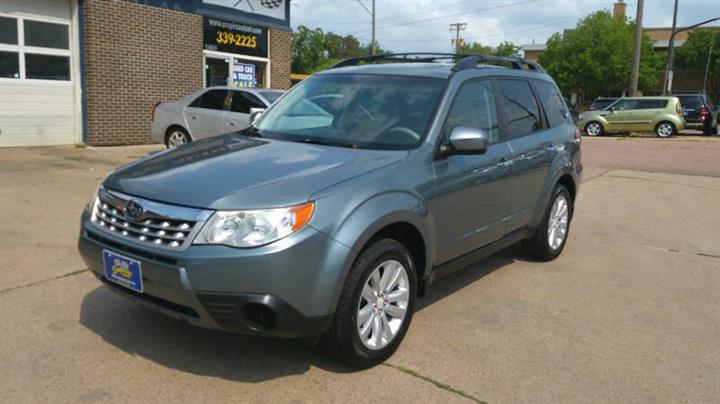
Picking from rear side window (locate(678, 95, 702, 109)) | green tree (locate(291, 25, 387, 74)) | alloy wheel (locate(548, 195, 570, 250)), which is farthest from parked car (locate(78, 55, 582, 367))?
green tree (locate(291, 25, 387, 74))

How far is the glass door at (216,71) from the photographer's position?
49.9 ft

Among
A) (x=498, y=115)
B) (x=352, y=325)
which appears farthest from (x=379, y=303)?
(x=498, y=115)

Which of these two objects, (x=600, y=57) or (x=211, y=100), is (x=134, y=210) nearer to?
(x=211, y=100)

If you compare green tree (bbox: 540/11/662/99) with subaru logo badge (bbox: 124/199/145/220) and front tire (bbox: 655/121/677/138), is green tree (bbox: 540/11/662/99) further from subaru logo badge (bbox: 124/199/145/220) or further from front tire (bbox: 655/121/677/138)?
subaru logo badge (bbox: 124/199/145/220)

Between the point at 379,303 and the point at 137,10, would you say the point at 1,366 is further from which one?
the point at 137,10

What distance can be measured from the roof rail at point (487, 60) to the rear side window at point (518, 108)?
22 cm

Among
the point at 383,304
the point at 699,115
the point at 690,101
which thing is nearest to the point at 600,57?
the point at 690,101

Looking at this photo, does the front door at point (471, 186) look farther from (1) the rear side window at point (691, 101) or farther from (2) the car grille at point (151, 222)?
(1) the rear side window at point (691, 101)

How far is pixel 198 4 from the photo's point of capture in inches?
569

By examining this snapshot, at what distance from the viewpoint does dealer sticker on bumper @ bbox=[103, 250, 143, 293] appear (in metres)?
3.10

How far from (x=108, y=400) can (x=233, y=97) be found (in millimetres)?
8425

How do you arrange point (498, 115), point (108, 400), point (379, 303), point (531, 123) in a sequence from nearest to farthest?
point (108, 400) → point (379, 303) → point (498, 115) → point (531, 123)

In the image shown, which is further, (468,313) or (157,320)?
(468,313)

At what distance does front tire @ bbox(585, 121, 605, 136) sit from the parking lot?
61.7ft
